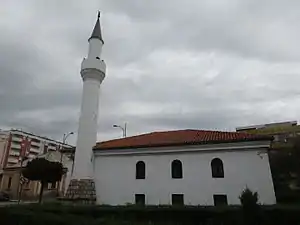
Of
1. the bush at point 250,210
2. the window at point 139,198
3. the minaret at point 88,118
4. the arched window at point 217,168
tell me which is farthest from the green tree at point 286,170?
the minaret at point 88,118

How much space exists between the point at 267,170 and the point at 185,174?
4.93m

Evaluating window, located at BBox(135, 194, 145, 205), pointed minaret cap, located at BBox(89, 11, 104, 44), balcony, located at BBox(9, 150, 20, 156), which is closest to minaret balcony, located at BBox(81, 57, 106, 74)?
pointed minaret cap, located at BBox(89, 11, 104, 44)

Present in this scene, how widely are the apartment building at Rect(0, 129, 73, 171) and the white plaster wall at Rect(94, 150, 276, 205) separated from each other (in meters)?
35.8

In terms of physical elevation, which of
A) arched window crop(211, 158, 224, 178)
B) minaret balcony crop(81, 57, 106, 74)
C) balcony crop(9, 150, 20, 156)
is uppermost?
balcony crop(9, 150, 20, 156)

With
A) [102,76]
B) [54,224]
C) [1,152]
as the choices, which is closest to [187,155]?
[102,76]

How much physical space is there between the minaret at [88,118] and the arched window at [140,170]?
3416mm

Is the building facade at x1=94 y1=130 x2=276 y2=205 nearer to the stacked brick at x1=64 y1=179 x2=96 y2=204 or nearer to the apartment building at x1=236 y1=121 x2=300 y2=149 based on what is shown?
the stacked brick at x1=64 y1=179 x2=96 y2=204

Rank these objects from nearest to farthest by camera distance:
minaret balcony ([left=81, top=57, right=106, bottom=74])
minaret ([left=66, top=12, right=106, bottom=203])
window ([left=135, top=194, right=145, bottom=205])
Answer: window ([left=135, top=194, right=145, bottom=205]), minaret ([left=66, top=12, right=106, bottom=203]), minaret balcony ([left=81, top=57, right=106, bottom=74])

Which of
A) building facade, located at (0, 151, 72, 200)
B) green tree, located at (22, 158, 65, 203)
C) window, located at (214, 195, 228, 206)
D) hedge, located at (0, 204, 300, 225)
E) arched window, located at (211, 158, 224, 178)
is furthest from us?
building facade, located at (0, 151, 72, 200)

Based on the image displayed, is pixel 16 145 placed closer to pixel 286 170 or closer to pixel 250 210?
pixel 286 170

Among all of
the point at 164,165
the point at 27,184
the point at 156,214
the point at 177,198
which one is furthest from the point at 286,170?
the point at 27,184

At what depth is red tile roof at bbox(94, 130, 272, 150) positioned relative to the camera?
58.4 feet

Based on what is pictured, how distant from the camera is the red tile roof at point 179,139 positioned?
17812 millimetres

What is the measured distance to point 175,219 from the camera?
11359 millimetres
